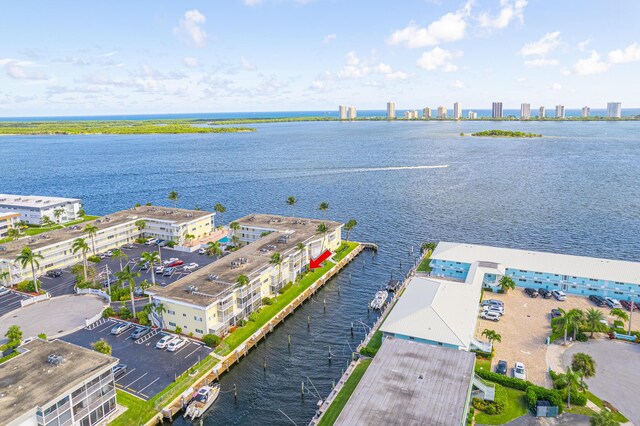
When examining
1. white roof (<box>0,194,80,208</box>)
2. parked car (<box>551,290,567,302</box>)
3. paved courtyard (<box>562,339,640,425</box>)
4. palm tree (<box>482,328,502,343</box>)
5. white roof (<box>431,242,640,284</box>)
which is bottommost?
paved courtyard (<box>562,339,640,425</box>)

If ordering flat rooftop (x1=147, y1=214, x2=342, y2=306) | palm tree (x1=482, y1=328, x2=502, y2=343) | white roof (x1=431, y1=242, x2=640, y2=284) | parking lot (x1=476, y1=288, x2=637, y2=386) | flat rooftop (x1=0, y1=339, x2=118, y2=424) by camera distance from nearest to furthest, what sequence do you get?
flat rooftop (x1=0, y1=339, x2=118, y2=424) < parking lot (x1=476, y1=288, x2=637, y2=386) < palm tree (x1=482, y1=328, x2=502, y2=343) < flat rooftop (x1=147, y1=214, x2=342, y2=306) < white roof (x1=431, y1=242, x2=640, y2=284)

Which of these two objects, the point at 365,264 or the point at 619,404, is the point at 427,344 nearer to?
the point at 619,404

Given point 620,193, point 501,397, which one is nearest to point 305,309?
point 501,397

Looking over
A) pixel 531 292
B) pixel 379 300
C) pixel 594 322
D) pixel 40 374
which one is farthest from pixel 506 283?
pixel 40 374

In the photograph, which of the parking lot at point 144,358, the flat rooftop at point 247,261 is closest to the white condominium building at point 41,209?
the flat rooftop at point 247,261

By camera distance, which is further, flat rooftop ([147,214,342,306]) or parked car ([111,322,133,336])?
flat rooftop ([147,214,342,306])

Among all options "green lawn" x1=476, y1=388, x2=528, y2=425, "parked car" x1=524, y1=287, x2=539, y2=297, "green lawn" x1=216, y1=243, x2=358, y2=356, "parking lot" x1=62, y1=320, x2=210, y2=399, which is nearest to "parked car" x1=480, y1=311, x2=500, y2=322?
"parked car" x1=524, y1=287, x2=539, y2=297

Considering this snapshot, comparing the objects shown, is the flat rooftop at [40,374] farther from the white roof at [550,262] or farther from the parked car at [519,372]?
the white roof at [550,262]

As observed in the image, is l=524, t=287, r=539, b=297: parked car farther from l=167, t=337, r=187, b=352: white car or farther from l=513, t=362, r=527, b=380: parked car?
l=167, t=337, r=187, b=352: white car
